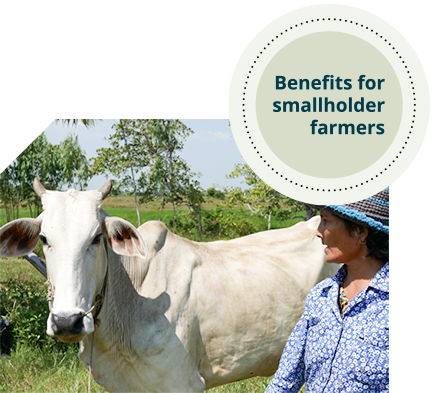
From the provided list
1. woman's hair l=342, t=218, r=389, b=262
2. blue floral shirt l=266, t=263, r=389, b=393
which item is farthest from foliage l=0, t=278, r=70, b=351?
woman's hair l=342, t=218, r=389, b=262

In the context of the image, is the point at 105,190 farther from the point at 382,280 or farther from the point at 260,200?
the point at 260,200

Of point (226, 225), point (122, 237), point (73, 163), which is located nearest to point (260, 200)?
point (226, 225)

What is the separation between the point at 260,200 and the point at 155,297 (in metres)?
3.65

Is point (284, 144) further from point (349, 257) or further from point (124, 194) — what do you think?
point (124, 194)

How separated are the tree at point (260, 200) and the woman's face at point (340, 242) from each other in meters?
3.94

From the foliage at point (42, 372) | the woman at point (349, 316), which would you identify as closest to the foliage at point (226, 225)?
the foliage at point (42, 372)

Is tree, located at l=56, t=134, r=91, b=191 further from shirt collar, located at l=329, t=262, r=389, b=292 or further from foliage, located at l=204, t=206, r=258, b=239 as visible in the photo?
shirt collar, located at l=329, t=262, r=389, b=292

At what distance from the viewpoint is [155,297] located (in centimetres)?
320

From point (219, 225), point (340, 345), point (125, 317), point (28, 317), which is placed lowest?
Answer: point (28, 317)

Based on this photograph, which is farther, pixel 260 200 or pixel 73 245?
pixel 260 200

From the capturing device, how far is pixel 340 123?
232 centimetres

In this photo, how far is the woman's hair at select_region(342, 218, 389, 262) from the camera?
80.4 inches

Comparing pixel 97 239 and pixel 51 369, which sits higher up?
pixel 97 239

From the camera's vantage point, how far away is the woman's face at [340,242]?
6.81ft
